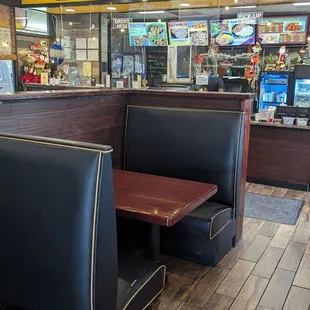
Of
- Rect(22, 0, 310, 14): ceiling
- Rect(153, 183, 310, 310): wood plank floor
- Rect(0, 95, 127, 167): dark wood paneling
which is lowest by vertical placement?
Rect(153, 183, 310, 310): wood plank floor

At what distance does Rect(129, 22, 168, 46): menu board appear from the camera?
22.5 ft

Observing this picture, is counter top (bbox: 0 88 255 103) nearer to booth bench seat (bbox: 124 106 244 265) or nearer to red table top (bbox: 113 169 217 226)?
booth bench seat (bbox: 124 106 244 265)

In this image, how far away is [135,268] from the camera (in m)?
1.94

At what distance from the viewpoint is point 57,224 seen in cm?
139

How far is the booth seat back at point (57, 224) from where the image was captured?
1354 mm

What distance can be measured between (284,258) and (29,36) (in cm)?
749

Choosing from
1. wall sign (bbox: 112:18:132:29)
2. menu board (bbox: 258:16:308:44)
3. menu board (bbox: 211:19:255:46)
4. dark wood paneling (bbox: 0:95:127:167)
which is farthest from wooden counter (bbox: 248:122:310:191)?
menu board (bbox: 258:16:308:44)

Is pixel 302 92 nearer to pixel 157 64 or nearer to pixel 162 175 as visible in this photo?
pixel 157 64

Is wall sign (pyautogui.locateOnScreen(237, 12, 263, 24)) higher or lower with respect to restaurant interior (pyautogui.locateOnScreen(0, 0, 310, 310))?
higher

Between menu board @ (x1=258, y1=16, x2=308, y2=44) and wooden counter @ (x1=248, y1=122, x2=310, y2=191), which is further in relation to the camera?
menu board @ (x1=258, y1=16, x2=308, y2=44)

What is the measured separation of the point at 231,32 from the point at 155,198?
5.84m

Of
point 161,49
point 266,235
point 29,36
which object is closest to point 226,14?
point 161,49

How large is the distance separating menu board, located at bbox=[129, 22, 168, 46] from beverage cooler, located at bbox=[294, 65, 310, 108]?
2498mm

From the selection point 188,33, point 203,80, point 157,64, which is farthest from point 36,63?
point 203,80
